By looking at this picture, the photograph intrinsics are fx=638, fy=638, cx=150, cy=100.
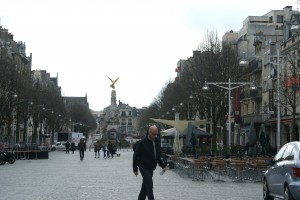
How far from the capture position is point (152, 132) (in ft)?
45.8

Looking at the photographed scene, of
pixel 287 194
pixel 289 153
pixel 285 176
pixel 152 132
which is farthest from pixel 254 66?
pixel 152 132

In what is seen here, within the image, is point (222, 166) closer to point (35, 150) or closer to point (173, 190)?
point (173, 190)

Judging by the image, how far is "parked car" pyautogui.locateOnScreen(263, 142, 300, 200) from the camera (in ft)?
49.5

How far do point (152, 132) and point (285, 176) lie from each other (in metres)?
3.95

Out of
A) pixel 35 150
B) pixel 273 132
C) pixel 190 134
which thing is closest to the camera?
pixel 190 134

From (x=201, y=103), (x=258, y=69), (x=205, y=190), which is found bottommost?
(x=205, y=190)

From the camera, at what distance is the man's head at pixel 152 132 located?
45.7 feet

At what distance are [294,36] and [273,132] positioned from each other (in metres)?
16.3

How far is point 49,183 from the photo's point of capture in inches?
992

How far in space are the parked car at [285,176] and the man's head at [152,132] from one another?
3.63 meters

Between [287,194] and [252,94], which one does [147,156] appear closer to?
[287,194]

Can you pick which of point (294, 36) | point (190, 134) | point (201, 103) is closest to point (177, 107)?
point (201, 103)

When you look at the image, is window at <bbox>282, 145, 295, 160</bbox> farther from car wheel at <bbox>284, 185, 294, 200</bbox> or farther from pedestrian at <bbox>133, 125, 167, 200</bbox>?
pedestrian at <bbox>133, 125, 167, 200</bbox>

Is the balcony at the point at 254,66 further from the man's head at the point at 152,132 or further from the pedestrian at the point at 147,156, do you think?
the man's head at the point at 152,132
